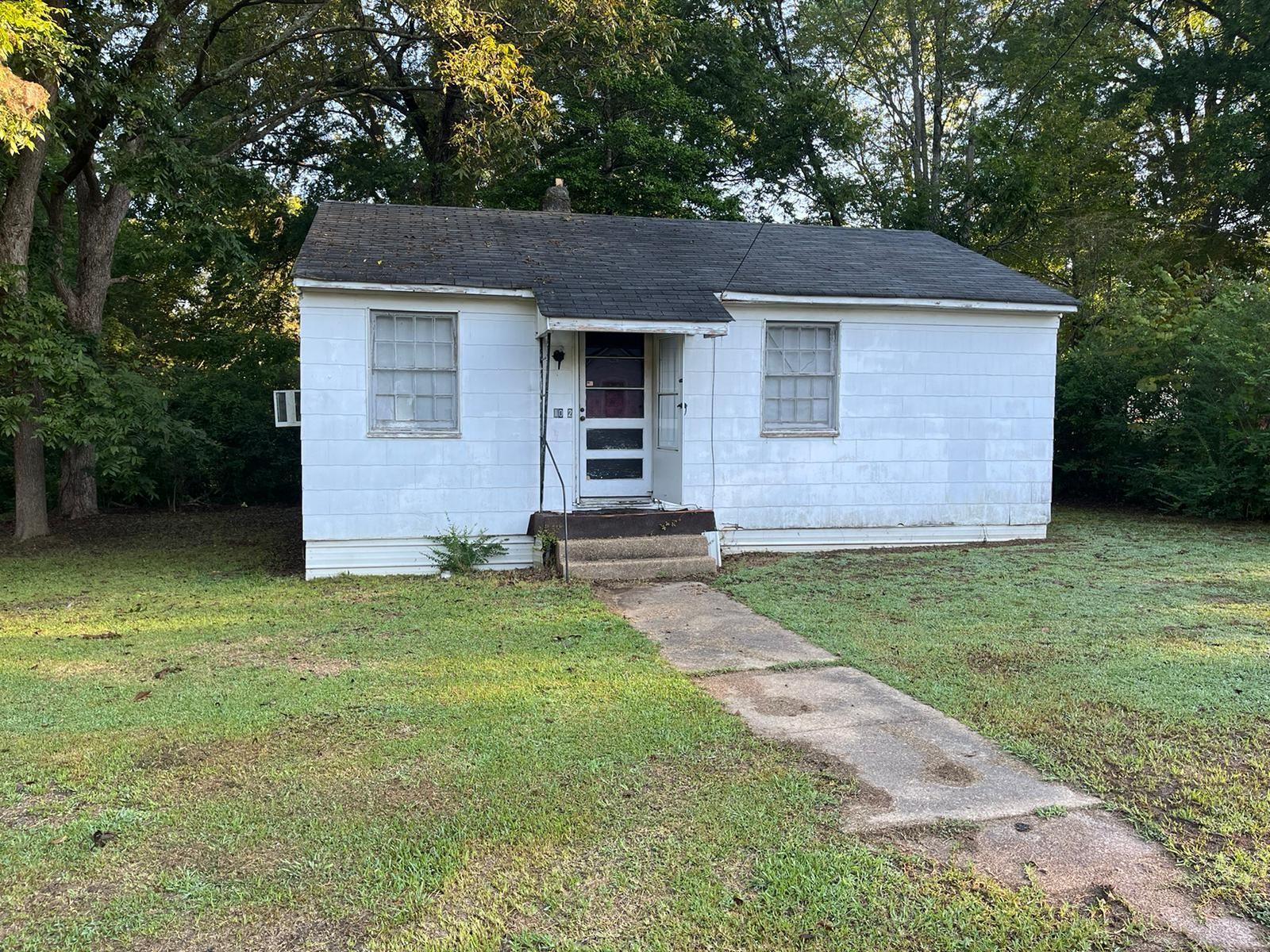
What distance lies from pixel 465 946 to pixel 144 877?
1232mm

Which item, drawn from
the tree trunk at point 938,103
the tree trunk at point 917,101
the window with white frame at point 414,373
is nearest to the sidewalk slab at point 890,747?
the window with white frame at point 414,373

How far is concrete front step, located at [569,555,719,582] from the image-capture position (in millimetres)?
8445

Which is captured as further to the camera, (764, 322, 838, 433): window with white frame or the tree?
the tree

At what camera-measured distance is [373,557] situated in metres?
9.02

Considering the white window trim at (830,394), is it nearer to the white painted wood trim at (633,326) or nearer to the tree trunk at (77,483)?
the white painted wood trim at (633,326)

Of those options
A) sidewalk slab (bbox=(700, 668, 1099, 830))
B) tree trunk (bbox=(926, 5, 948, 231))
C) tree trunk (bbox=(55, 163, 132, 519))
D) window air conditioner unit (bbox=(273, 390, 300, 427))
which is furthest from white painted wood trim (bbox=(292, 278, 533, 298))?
tree trunk (bbox=(926, 5, 948, 231))

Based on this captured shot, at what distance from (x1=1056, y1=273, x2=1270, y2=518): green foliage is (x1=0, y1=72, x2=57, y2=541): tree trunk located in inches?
594

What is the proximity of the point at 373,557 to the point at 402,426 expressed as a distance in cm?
144

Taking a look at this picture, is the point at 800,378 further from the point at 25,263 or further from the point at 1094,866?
the point at 25,263

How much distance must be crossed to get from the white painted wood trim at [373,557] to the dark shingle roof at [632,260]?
273cm

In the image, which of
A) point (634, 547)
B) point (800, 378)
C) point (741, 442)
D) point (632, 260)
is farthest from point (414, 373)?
point (800, 378)

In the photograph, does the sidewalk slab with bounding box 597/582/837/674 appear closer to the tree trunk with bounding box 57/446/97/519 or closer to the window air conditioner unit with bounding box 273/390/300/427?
the window air conditioner unit with bounding box 273/390/300/427

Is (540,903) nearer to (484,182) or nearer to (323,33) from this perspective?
(323,33)

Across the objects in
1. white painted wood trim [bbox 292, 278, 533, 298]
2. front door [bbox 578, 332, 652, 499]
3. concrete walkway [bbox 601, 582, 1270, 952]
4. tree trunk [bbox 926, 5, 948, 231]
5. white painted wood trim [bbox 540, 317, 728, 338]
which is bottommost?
concrete walkway [bbox 601, 582, 1270, 952]
